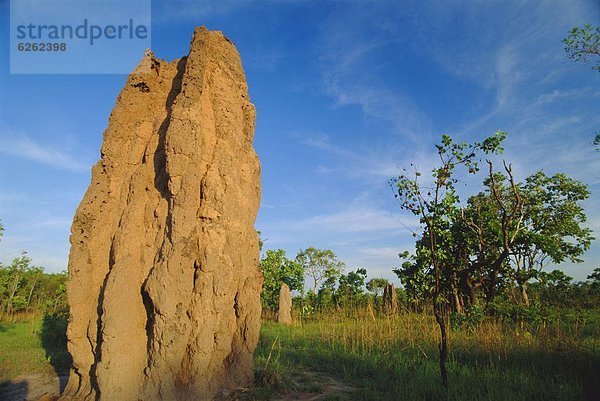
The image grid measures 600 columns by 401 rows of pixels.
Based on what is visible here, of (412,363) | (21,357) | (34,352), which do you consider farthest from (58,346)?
(412,363)

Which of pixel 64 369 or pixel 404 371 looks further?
pixel 64 369

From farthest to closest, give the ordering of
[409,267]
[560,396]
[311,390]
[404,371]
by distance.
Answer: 1. [409,267]
2. [404,371]
3. [311,390]
4. [560,396]

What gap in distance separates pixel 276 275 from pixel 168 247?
17582 mm

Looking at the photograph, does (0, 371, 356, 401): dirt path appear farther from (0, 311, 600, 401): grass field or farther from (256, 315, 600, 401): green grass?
(256, 315, 600, 401): green grass

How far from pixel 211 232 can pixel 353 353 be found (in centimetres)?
427

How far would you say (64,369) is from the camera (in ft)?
23.2

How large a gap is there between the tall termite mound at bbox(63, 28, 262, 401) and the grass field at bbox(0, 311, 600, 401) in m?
1.05

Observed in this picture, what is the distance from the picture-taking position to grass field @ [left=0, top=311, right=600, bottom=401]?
4.73 m

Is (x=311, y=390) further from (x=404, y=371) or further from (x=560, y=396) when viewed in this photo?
(x=560, y=396)

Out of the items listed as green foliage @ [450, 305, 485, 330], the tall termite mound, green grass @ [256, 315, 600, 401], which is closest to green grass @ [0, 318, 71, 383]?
the tall termite mound

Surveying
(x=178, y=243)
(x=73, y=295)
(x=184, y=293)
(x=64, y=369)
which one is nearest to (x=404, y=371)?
(x=184, y=293)

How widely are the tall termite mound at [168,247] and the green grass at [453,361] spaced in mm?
1813

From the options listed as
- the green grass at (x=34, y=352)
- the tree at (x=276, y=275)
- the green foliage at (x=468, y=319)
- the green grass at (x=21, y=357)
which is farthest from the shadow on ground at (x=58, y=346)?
the tree at (x=276, y=275)

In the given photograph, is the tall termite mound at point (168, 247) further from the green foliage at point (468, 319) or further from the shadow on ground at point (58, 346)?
the green foliage at point (468, 319)
